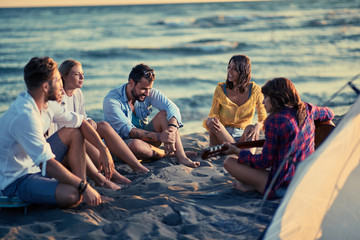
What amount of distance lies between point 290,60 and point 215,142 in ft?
33.0

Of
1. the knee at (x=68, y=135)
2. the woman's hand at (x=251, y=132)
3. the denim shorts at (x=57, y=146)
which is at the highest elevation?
the knee at (x=68, y=135)

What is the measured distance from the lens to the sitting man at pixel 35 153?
303 centimetres

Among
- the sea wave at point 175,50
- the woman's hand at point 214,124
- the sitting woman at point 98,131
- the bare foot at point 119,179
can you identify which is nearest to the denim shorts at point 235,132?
the woman's hand at point 214,124

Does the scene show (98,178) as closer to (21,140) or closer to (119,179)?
(119,179)

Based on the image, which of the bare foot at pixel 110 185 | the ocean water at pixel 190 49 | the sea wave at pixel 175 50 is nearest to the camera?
the bare foot at pixel 110 185

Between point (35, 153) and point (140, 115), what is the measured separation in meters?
1.94

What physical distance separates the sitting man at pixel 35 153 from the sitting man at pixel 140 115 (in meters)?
1.19

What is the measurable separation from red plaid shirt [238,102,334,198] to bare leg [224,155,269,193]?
0.10m

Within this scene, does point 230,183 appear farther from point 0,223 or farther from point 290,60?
point 290,60

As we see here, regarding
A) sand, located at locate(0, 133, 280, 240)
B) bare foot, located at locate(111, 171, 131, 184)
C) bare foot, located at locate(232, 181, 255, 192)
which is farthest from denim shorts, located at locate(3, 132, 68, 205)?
bare foot, located at locate(232, 181, 255, 192)

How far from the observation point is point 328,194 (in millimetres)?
2646

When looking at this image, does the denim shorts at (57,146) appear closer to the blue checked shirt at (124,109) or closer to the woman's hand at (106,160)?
the woman's hand at (106,160)

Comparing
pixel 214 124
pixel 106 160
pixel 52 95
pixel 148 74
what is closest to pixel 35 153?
pixel 52 95

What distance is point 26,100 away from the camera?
10.1ft
